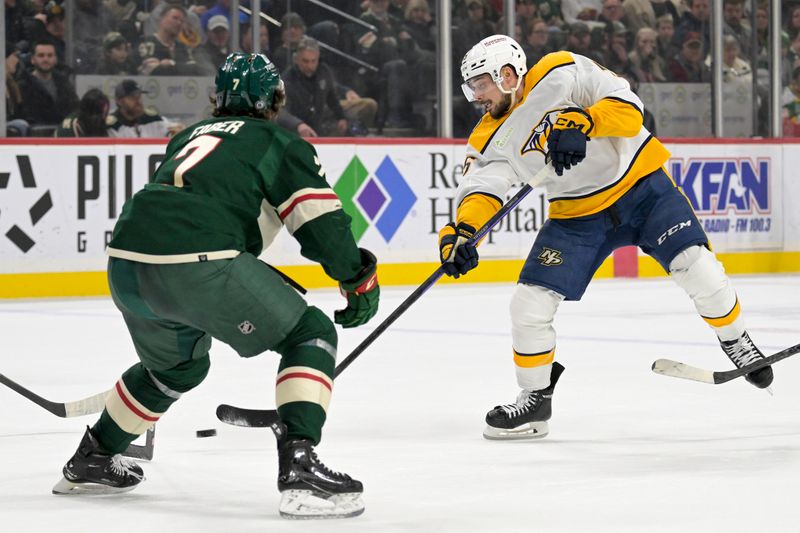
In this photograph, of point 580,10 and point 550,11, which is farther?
point 580,10

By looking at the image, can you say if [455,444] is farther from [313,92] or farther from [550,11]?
[550,11]

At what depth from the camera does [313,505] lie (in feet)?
9.23

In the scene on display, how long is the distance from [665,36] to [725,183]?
1.47 m

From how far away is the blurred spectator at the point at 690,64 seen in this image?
11.8 m

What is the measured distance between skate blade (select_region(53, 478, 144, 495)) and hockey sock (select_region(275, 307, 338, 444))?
1.71ft

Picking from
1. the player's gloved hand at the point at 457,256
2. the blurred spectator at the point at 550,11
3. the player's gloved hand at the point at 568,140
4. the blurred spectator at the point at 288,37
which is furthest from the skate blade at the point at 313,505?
the blurred spectator at the point at 550,11

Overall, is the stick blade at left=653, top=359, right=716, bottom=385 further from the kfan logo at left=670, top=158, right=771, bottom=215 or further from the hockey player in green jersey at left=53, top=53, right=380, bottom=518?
the kfan logo at left=670, top=158, right=771, bottom=215

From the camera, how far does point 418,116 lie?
35.0ft

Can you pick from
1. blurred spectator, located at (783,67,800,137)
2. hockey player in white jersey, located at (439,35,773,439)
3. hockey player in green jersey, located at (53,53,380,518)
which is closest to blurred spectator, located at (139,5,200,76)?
blurred spectator, located at (783,67,800,137)

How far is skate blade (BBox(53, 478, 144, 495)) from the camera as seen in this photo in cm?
316

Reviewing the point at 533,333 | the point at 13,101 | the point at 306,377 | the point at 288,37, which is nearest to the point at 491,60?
the point at 533,333

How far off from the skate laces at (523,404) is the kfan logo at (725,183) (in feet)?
22.4

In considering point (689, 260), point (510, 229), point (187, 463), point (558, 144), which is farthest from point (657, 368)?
point (510, 229)

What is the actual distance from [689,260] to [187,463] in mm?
1546
